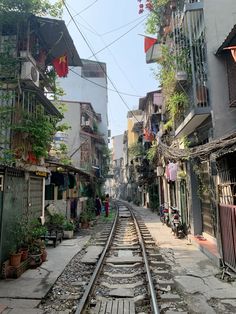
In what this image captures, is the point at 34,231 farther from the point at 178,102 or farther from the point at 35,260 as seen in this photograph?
the point at 178,102

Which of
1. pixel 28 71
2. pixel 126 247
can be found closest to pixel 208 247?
pixel 126 247

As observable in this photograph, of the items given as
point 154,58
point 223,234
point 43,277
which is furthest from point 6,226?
point 154,58

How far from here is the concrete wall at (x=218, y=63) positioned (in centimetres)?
1019

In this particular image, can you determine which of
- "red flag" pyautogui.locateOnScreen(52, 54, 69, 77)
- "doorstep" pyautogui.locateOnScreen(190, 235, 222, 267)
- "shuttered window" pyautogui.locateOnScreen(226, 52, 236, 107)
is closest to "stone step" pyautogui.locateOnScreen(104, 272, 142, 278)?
"doorstep" pyautogui.locateOnScreen(190, 235, 222, 267)

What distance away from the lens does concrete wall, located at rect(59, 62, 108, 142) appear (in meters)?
41.8

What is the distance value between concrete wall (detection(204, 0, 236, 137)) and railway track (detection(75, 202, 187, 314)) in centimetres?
491

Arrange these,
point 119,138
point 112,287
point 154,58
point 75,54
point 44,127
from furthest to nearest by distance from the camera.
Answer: point 119,138 → point 154,58 → point 75,54 → point 44,127 → point 112,287

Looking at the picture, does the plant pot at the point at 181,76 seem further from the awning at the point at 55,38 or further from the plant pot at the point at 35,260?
the plant pot at the point at 35,260

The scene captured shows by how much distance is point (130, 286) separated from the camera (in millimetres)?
7430

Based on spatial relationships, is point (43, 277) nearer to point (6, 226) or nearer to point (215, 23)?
point (6, 226)

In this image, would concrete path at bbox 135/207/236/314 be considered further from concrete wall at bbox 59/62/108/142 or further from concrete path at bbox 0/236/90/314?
concrete wall at bbox 59/62/108/142

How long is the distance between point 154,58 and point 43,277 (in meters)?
13.2

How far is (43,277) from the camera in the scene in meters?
8.19

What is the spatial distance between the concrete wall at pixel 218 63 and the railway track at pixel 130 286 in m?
4.91
